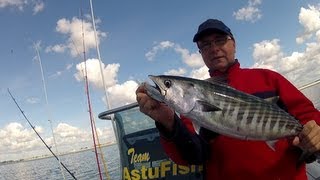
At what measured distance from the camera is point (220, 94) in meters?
3.45

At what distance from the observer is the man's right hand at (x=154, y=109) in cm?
379

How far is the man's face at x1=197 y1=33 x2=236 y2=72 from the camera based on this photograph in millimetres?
4668

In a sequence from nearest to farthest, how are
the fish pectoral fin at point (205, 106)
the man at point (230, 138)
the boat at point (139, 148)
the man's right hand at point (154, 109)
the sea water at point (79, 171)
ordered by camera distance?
the fish pectoral fin at point (205, 106)
the man's right hand at point (154, 109)
the man at point (230, 138)
the boat at point (139, 148)
the sea water at point (79, 171)

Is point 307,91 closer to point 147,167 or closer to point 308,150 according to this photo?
point 147,167

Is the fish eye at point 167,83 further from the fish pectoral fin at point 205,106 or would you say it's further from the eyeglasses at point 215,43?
the eyeglasses at point 215,43

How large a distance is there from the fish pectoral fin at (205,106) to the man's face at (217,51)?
55.8 inches

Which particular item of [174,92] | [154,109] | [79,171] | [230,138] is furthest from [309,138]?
[79,171]

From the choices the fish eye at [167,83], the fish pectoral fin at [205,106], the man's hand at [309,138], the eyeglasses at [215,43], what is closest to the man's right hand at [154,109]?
the fish eye at [167,83]

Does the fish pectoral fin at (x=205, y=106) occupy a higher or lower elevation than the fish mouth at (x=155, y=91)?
lower

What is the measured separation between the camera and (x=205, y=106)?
335 centimetres

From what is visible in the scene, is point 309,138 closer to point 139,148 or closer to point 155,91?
point 155,91

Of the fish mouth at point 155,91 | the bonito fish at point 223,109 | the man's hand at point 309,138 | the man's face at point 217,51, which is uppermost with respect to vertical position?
the man's face at point 217,51

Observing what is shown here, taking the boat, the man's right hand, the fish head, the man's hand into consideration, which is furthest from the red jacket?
the boat

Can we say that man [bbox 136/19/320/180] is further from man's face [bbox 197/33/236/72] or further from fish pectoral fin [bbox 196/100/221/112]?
fish pectoral fin [bbox 196/100/221/112]
